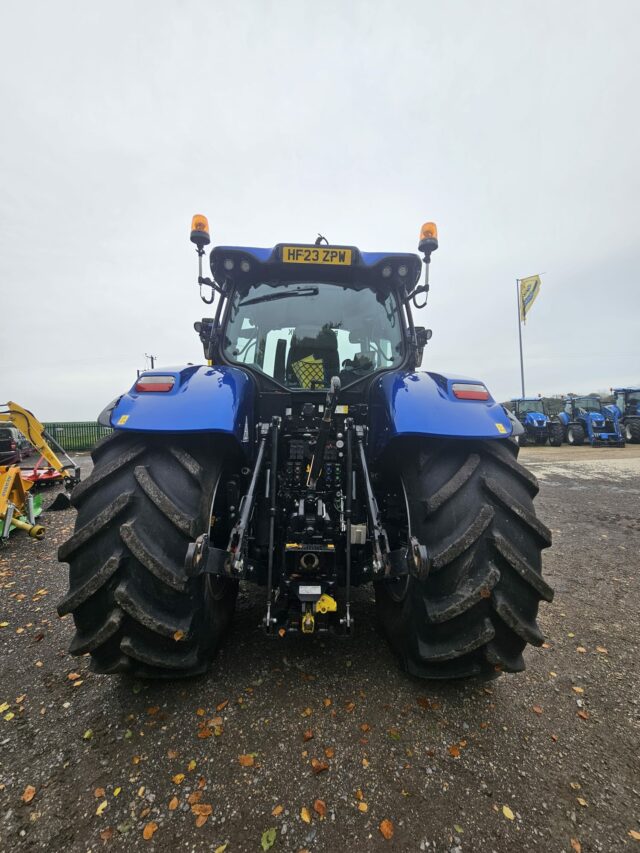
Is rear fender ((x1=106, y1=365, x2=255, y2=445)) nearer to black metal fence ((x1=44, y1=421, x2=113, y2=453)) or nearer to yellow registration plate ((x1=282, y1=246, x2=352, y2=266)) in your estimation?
yellow registration plate ((x1=282, y1=246, x2=352, y2=266))

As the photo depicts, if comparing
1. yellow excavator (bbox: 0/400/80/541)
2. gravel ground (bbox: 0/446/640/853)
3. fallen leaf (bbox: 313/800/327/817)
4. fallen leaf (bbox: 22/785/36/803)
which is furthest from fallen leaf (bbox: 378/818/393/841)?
yellow excavator (bbox: 0/400/80/541)

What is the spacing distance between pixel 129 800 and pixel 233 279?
283 cm

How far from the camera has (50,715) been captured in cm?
201

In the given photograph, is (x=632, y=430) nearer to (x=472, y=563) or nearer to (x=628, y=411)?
(x=628, y=411)

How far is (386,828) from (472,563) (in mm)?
1010

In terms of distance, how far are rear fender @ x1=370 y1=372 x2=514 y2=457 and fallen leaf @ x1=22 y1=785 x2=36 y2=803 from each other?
2077mm

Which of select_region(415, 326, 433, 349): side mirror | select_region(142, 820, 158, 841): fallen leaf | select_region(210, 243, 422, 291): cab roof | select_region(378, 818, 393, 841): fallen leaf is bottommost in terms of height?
select_region(378, 818, 393, 841): fallen leaf

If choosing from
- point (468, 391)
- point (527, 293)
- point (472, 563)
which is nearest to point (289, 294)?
point (468, 391)

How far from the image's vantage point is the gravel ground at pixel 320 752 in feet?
4.75

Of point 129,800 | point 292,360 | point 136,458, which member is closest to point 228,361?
point 292,360

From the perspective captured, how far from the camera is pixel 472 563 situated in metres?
1.87

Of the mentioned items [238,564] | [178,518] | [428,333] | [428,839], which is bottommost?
[428,839]

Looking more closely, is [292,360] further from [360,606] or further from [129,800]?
[129,800]

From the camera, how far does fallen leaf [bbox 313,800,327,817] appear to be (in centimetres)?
150
